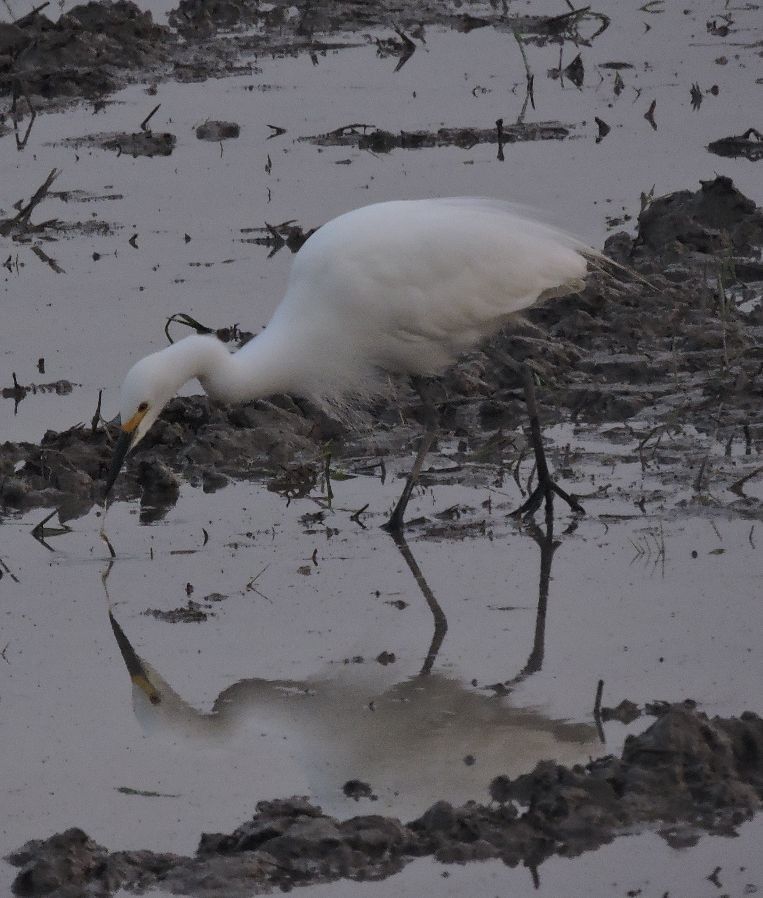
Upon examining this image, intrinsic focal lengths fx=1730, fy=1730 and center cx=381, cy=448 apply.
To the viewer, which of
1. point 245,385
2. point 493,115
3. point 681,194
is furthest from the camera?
point 493,115

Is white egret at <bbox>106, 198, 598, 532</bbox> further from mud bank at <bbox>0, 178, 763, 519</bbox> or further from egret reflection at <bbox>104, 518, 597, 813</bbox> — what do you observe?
egret reflection at <bbox>104, 518, 597, 813</bbox>

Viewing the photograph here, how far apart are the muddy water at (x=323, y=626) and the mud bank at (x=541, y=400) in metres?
0.21

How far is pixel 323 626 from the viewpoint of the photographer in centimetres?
645

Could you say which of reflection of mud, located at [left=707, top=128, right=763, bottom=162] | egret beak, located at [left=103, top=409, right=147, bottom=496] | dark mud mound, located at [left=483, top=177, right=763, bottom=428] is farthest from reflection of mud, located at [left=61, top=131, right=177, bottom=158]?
egret beak, located at [left=103, top=409, right=147, bottom=496]

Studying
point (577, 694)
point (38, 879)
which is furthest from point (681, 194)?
point (38, 879)

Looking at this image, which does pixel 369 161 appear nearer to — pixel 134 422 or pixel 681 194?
pixel 681 194

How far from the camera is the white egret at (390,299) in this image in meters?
7.61

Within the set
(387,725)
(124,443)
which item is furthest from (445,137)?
(387,725)

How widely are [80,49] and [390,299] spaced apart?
32.7 feet

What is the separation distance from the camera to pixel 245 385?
7621mm

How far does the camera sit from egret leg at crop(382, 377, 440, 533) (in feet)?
24.5

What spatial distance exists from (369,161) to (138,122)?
2615mm

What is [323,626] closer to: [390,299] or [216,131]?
[390,299]

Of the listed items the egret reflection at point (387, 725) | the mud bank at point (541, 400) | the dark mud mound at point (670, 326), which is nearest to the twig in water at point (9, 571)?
the mud bank at point (541, 400)
